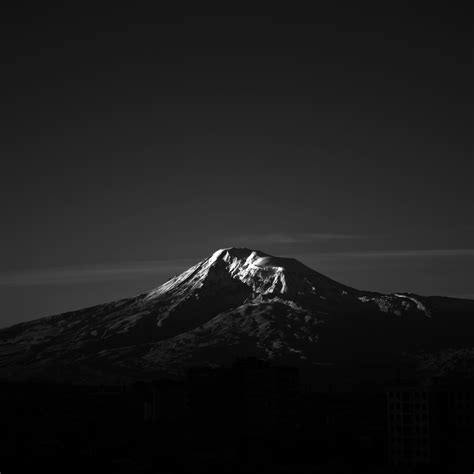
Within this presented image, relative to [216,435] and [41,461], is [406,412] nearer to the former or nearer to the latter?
[216,435]

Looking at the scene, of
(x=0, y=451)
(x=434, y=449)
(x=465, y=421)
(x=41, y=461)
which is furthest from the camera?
(x=0, y=451)

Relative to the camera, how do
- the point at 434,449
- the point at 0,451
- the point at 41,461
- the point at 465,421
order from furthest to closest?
the point at 0,451, the point at 41,461, the point at 465,421, the point at 434,449

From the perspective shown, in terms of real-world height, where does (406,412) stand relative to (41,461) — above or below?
above

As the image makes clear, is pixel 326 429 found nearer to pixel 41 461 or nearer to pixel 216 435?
pixel 216 435

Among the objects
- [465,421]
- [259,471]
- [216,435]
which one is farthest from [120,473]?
[465,421]

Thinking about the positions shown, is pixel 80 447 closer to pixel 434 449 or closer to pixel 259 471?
pixel 259 471

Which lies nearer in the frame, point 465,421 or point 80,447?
point 465,421

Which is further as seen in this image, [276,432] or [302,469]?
[276,432]

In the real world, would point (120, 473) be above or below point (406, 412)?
below

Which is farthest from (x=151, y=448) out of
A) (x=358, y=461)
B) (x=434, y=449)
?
(x=434, y=449)
